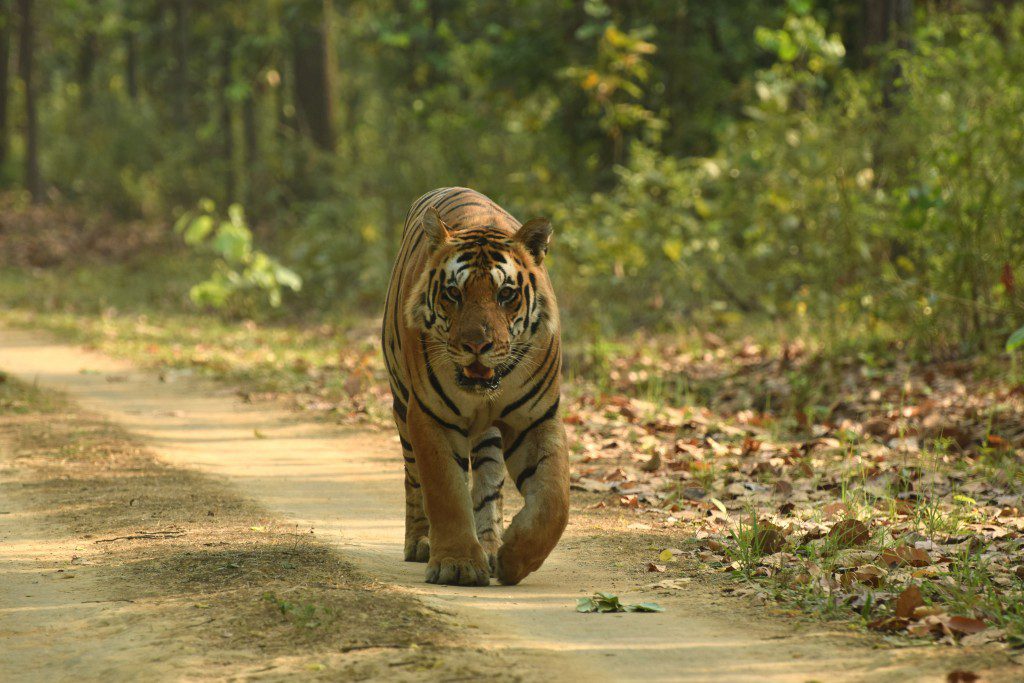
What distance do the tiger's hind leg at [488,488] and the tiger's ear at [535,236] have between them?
0.79 meters

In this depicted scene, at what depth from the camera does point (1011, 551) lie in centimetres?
535

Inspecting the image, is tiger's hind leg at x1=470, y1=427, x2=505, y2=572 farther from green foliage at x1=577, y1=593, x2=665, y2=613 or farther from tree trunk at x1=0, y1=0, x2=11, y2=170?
tree trunk at x1=0, y1=0, x2=11, y2=170

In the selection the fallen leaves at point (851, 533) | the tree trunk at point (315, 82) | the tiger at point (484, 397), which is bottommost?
the fallen leaves at point (851, 533)

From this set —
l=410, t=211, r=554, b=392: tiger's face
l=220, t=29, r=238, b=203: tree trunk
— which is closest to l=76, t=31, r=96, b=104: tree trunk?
l=220, t=29, r=238, b=203: tree trunk

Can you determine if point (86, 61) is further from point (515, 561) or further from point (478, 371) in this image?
point (515, 561)

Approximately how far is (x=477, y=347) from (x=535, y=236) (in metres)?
0.64

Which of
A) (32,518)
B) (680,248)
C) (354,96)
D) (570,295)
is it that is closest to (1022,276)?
(680,248)

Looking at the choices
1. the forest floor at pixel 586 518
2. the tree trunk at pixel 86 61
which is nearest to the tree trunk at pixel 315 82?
the forest floor at pixel 586 518

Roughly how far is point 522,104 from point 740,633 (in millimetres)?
13097

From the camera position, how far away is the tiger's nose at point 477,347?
184 inches

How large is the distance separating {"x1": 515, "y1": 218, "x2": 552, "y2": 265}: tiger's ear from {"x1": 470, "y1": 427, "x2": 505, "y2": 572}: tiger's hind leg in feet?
2.58

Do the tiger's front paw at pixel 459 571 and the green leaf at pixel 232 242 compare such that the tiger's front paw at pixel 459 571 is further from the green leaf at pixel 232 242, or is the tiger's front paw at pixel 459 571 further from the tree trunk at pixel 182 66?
the tree trunk at pixel 182 66

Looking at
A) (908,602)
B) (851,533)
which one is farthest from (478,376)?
(851,533)

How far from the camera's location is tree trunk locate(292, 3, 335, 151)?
70.8 feet
